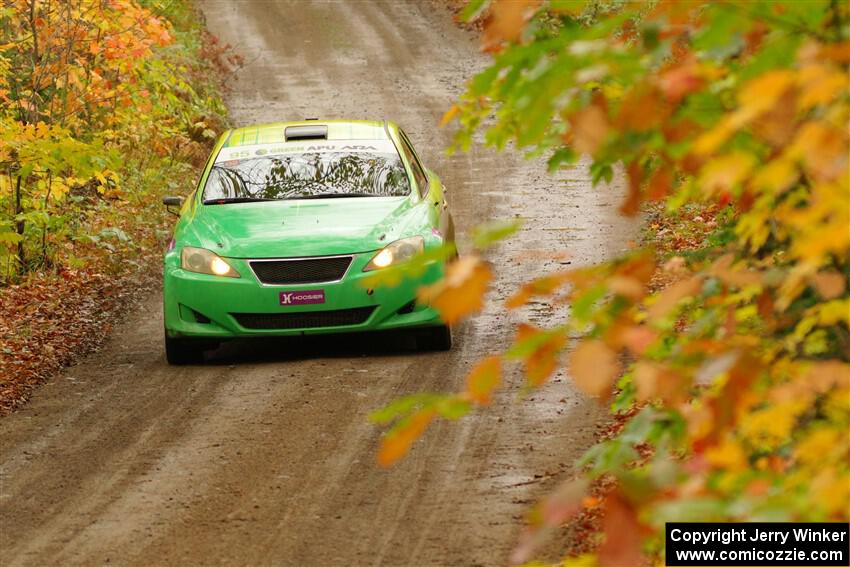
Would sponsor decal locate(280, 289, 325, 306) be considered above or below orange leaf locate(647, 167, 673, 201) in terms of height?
below

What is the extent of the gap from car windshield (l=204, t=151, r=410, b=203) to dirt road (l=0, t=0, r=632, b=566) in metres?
1.32

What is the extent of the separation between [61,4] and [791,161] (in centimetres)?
1308

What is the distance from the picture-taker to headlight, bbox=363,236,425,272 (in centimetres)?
1005

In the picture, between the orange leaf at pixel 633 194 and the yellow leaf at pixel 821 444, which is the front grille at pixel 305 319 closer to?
the orange leaf at pixel 633 194

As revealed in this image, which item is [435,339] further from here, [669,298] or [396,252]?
[669,298]

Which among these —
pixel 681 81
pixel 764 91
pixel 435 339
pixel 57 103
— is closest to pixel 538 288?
pixel 681 81

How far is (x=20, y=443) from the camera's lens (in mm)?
8883

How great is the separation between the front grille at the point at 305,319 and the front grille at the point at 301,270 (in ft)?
0.87

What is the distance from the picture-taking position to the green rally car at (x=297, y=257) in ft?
33.0

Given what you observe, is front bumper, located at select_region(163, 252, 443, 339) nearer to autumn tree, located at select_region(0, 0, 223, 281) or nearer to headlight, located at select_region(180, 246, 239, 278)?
headlight, located at select_region(180, 246, 239, 278)

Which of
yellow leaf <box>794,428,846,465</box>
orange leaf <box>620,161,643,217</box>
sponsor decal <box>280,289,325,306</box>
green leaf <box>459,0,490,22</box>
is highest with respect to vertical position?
green leaf <box>459,0,490,22</box>

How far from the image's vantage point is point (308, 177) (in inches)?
442

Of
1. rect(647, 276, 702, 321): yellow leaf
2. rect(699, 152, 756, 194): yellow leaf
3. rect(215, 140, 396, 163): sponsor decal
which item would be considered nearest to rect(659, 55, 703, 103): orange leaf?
rect(699, 152, 756, 194): yellow leaf

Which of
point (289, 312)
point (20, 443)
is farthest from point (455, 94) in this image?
point (20, 443)
